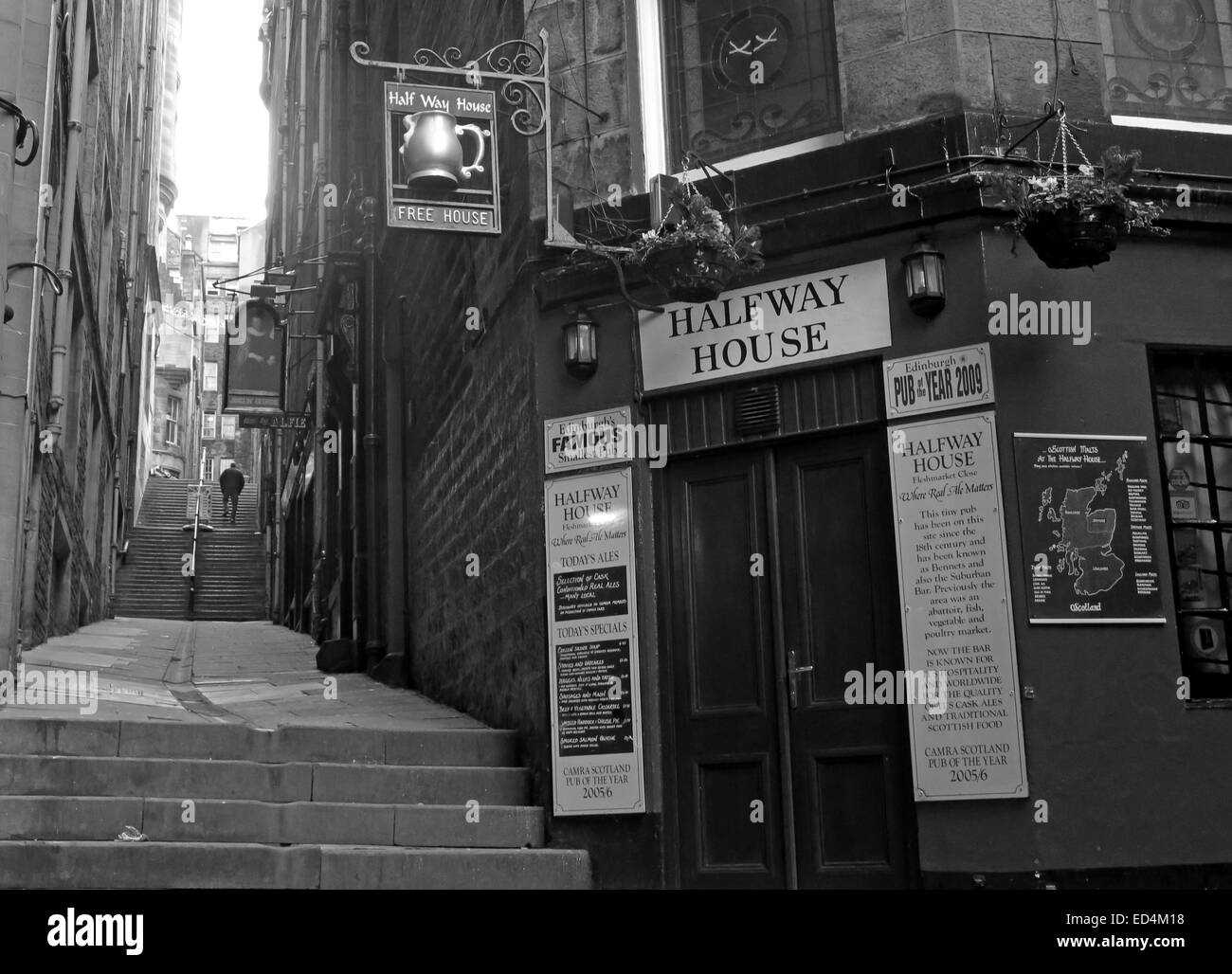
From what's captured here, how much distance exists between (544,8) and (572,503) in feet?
11.4

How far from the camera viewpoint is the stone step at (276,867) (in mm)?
7344

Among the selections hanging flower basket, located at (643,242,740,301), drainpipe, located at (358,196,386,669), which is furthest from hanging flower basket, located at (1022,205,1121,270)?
drainpipe, located at (358,196,386,669)

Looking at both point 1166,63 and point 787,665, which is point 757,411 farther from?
point 1166,63

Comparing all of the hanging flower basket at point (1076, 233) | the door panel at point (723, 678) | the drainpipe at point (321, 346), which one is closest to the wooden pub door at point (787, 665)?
the door panel at point (723, 678)

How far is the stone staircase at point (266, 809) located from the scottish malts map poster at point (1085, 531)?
3189mm

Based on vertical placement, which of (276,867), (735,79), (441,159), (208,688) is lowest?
(276,867)

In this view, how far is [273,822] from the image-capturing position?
8359 mm

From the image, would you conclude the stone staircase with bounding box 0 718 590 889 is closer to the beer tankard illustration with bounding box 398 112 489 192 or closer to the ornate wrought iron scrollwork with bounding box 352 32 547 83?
the beer tankard illustration with bounding box 398 112 489 192

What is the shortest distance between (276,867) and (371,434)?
26.6 ft

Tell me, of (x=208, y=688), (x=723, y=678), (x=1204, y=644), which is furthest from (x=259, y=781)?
(x=1204, y=644)

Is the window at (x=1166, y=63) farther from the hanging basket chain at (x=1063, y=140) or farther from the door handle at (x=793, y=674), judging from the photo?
the door handle at (x=793, y=674)

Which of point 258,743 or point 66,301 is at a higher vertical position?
point 66,301

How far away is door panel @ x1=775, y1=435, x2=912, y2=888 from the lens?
8094 millimetres
